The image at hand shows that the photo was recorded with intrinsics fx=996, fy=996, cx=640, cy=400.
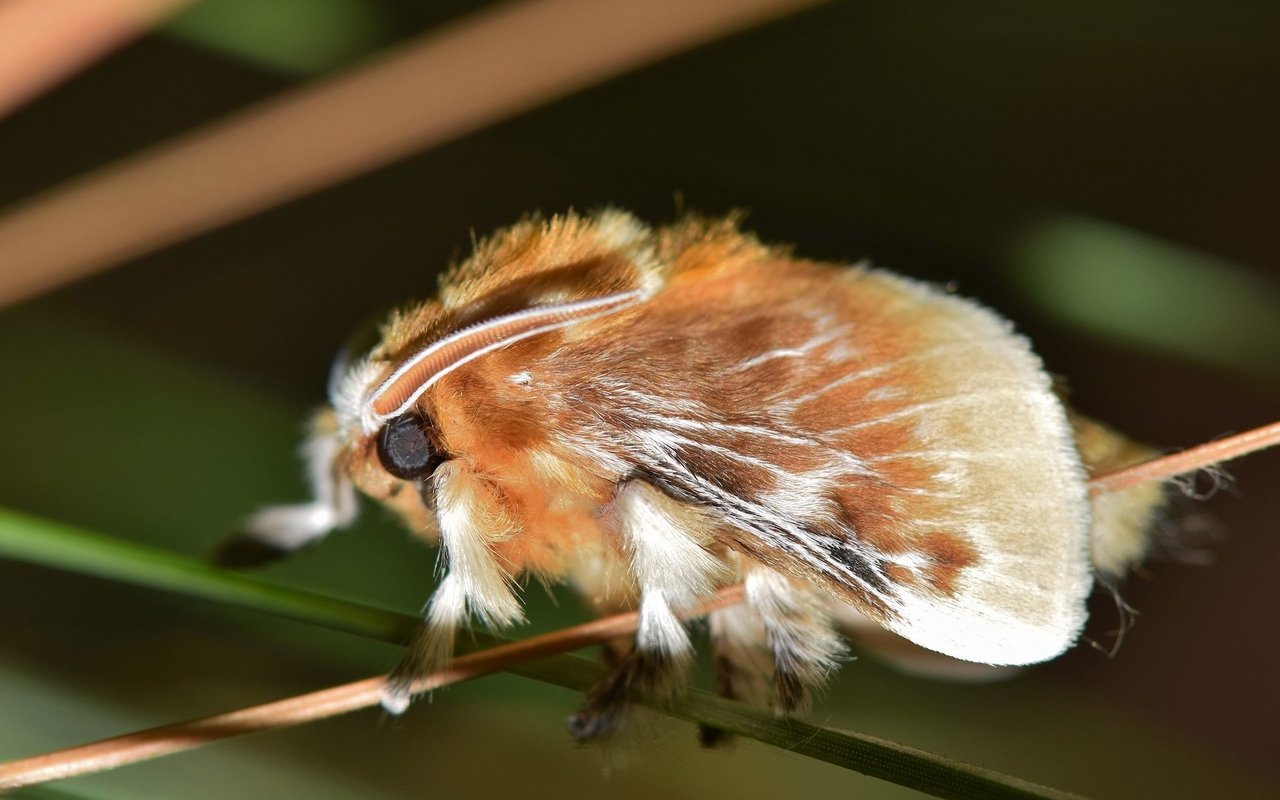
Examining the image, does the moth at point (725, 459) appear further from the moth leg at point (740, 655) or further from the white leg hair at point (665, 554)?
the moth leg at point (740, 655)

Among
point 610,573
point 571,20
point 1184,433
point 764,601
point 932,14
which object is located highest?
point 571,20

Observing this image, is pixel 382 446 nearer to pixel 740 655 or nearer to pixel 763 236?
pixel 740 655

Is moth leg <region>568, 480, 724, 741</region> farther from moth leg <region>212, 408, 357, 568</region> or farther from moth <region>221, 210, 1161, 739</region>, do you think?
moth leg <region>212, 408, 357, 568</region>

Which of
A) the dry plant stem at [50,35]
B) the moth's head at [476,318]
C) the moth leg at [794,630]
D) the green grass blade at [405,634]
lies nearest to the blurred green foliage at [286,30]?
the dry plant stem at [50,35]

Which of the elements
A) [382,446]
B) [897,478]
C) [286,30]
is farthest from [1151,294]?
[286,30]

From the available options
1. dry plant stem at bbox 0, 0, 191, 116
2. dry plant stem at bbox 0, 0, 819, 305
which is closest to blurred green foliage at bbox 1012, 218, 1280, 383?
dry plant stem at bbox 0, 0, 819, 305

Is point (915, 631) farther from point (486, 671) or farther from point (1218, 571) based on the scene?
point (1218, 571)

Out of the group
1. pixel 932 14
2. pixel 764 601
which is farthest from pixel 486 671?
pixel 932 14
